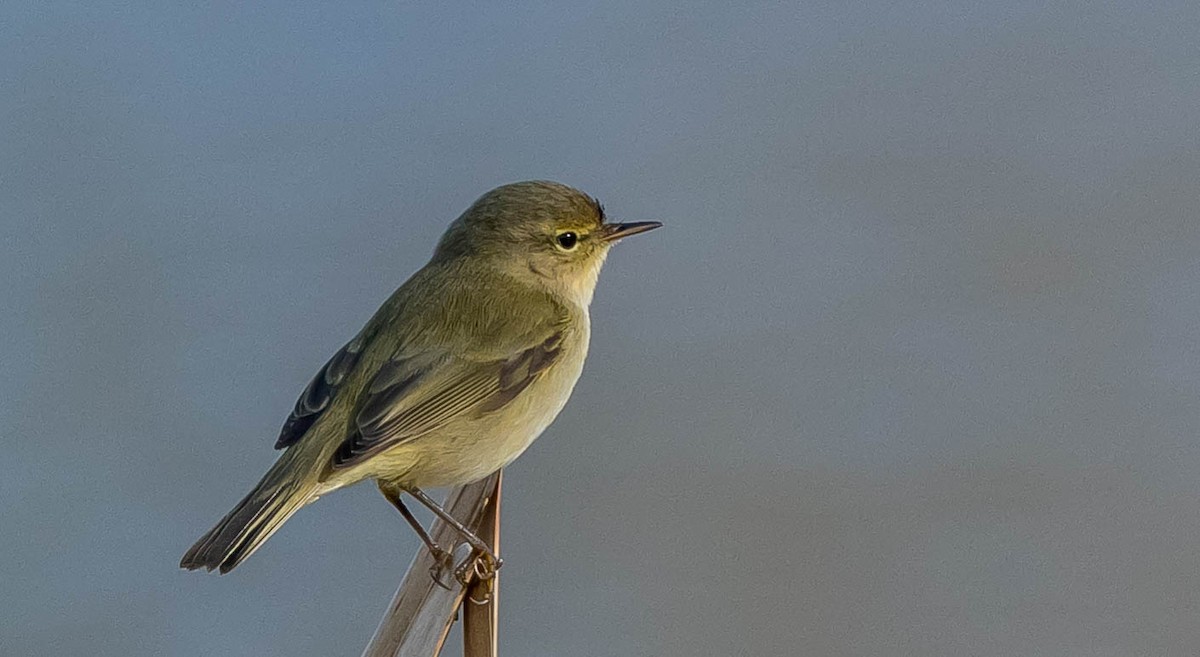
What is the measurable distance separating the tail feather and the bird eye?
58cm

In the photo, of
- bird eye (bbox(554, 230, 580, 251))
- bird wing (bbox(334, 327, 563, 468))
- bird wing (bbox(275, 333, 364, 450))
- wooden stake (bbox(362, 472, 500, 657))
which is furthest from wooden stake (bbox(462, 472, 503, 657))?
bird eye (bbox(554, 230, 580, 251))

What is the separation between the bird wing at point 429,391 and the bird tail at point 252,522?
0.22 feet

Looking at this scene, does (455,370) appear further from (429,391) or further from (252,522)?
(252,522)

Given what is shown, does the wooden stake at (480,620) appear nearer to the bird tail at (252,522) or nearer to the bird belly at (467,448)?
the bird tail at (252,522)

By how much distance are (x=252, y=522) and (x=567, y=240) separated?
2.28 ft

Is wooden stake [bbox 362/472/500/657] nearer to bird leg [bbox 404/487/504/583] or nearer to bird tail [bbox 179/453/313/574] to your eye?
bird leg [bbox 404/487/504/583]

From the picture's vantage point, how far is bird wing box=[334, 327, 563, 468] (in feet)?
5.09

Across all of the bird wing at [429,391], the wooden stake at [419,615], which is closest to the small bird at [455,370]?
the bird wing at [429,391]

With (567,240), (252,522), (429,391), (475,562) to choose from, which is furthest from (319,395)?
(475,562)

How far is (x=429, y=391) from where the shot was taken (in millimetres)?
1655

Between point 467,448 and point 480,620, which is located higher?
point 467,448

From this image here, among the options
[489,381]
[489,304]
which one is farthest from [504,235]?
[489,381]

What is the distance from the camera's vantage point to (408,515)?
5.23 feet

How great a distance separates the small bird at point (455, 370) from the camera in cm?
151
